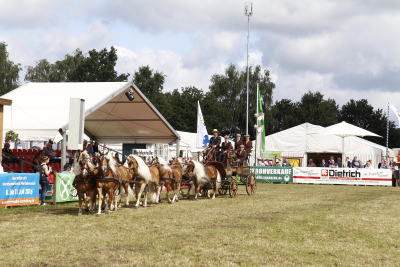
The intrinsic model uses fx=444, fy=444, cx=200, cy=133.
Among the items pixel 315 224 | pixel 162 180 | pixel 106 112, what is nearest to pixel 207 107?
pixel 106 112

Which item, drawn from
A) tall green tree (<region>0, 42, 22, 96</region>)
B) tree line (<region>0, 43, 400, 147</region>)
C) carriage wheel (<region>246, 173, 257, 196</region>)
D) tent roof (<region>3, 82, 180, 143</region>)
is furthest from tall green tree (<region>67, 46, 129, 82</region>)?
carriage wheel (<region>246, 173, 257, 196</region>)

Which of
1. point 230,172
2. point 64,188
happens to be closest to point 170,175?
point 230,172

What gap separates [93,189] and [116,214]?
2.72 ft

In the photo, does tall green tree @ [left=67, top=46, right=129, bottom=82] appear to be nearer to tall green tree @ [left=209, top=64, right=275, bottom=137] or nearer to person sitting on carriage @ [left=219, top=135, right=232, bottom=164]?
tall green tree @ [left=209, top=64, right=275, bottom=137]

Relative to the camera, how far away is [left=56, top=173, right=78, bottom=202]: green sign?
1310cm

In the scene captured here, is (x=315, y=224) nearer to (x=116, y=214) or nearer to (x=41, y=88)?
(x=116, y=214)

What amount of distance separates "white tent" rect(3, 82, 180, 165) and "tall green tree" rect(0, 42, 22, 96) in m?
25.1

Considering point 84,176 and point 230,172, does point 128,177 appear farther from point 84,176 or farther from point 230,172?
point 230,172

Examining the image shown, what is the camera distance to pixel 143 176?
40.8 feet

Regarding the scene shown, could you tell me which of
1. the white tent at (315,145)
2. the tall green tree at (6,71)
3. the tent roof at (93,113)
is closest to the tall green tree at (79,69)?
the tall green tree at (6,71)

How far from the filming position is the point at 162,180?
13.6 meters

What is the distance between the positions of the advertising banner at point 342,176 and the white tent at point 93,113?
35.2ft

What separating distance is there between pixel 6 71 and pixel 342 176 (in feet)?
110

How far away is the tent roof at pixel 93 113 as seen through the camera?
15.2 meters
